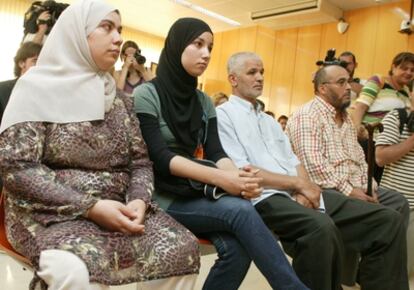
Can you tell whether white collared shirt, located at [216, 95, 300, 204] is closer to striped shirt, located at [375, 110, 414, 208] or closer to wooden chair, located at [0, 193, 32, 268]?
striped shirt, located at [375, 110, 414, 208]

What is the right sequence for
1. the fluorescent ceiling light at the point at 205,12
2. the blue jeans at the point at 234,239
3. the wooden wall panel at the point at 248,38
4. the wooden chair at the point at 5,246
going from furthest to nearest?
the wooden wall panel at the point at 248,38 < the fluorescent ceiling light at the point at 205,12 < the blue jeans at the point at 234,239 < the wooden chair at the point at 5,246

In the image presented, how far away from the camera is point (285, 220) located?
162cm

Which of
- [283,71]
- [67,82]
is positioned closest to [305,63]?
[283,71]

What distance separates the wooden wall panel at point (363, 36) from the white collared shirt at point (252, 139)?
4.22 metres

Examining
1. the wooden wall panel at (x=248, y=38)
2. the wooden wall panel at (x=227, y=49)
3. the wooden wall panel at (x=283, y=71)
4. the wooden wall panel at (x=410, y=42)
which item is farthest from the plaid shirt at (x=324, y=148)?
the wooden wall panel at (x=227, y=49)

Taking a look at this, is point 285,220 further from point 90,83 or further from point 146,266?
point 90,83

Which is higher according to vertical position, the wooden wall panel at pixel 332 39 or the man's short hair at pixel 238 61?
the wooden wall panel at pixel 332 39

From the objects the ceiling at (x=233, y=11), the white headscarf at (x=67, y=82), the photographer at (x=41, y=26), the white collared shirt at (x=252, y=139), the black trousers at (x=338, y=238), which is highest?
the ceiling at (x=233, y=11)

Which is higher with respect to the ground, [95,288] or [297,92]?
[297,92]

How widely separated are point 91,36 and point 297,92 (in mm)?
5651

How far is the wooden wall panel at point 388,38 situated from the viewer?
5.41 metres

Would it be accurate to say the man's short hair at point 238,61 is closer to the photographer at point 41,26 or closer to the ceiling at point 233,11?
the photographer at point 41,26

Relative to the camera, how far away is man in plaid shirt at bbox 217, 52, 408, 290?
5.15 ft

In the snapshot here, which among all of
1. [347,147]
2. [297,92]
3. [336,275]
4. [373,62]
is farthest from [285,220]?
[297,92]
